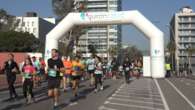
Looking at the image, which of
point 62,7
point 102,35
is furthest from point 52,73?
point 102,35

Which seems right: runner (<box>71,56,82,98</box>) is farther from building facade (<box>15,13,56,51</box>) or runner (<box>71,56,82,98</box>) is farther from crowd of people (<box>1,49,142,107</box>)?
building facade (<box>15,13,56,51</box>)

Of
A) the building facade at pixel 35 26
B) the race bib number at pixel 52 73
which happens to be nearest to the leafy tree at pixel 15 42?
the building facade at pixel 35 26

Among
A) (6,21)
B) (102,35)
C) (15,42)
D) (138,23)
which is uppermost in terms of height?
(102,35)

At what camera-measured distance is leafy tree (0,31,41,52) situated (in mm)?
101188

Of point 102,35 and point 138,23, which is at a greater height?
point 102,35

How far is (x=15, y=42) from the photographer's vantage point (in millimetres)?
102062

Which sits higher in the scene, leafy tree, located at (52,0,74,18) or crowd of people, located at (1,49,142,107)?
leafy tree, located at (52,0,74,18)

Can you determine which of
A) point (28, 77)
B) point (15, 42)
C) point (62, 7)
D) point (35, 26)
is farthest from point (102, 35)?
point (28, 77)

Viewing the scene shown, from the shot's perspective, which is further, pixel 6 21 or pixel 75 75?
pixel 6 21

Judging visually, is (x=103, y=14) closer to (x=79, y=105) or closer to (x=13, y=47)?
(x=79, y=105)

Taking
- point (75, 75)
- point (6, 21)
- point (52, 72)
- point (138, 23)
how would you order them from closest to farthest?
point (52, 72) < point (75, 75) < point (138, 23) < point (6, 21)

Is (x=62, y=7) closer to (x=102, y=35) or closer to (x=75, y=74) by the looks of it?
(x=75, y=74)

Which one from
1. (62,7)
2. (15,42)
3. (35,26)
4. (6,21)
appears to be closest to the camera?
(62,7)

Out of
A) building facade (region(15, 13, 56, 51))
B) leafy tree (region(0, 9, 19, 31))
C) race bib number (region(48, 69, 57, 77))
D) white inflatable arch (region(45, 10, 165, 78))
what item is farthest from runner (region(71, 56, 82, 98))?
building facade (region(15, 13, 56, 51))
